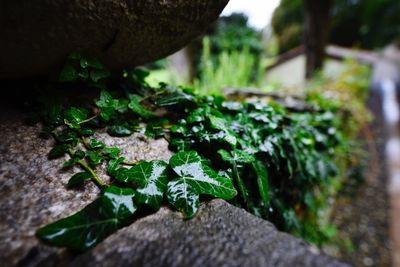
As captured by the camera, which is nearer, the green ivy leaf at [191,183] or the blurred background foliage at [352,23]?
the green ivy leaf at [191,183]

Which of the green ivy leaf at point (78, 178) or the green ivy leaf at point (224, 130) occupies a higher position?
the green ivy leaf at point (78, 178)

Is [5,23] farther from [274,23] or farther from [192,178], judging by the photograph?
[274,23]

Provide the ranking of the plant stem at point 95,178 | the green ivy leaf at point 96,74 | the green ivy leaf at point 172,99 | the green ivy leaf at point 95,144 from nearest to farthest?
the plant stem at point 95,178 → the green ivy leaf at point 95,144 → the green ivy leaf at point 96,74 → the green ivy leaf at point 172,99

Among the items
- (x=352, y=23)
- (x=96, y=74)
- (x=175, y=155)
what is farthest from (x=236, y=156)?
(x=352, y=23)

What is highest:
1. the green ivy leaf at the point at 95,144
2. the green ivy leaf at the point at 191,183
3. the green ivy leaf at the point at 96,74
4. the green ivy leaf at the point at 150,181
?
the green ivy leaf at the point at 96,74

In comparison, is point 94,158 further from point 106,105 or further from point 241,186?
point 241,186

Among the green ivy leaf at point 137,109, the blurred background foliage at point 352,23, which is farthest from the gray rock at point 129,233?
the blurred background foliage at point 352,23

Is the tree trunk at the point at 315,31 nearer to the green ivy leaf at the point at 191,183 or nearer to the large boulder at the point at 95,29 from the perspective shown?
the large boulder at the point at 95,29

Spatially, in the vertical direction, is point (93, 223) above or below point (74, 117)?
below
